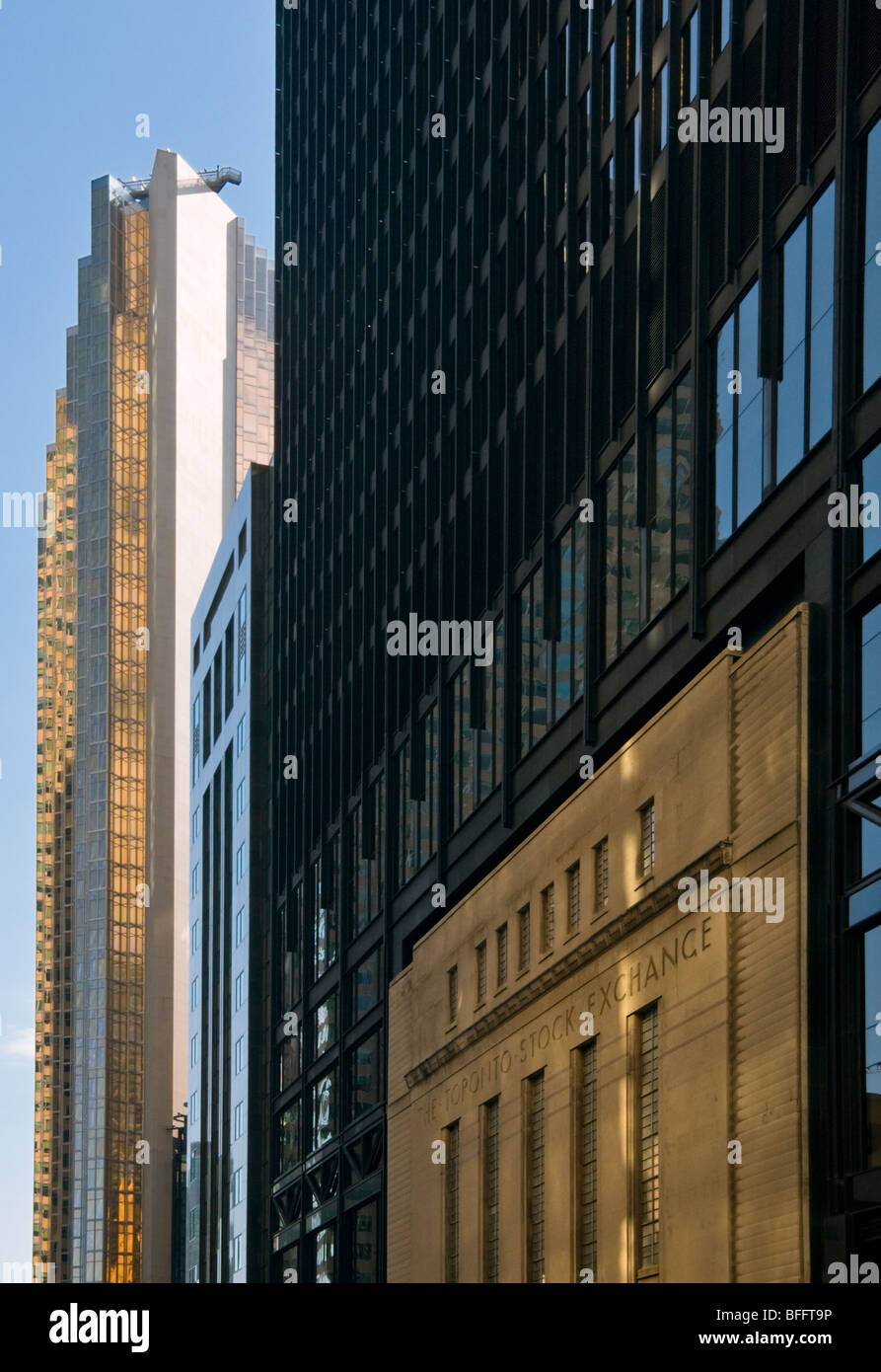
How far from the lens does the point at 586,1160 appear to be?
4431cm

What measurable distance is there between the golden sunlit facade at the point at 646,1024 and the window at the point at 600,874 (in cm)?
9

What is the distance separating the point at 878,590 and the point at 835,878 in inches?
189

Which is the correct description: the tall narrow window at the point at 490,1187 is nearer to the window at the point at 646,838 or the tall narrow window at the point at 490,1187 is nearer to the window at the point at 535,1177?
the window at the point at 535,1177

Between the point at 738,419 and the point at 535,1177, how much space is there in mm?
20077

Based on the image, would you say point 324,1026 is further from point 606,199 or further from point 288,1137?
point 606,199

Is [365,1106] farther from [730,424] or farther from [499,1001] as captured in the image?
[730,424]

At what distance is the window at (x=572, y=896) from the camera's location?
46000 mm

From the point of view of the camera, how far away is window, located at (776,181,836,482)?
1352 inches

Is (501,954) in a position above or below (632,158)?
below

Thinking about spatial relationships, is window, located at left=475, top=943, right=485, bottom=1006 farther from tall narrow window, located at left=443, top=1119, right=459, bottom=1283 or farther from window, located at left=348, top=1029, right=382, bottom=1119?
window, located at left=348, top=1029, right=382, bottom=1119

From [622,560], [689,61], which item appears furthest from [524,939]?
[689,61]

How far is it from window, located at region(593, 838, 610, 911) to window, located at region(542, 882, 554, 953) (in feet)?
11.0

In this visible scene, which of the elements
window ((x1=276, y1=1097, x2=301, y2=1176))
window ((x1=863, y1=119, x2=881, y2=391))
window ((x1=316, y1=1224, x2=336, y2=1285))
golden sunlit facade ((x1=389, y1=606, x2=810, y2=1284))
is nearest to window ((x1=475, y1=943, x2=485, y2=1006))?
golden sunlit facade ((x1=389, y1=606, x2=810, y2=1284))

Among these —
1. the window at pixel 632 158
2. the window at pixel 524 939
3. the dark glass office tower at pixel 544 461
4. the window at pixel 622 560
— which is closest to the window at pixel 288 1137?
the dark glass office tower at pixel 544 461
